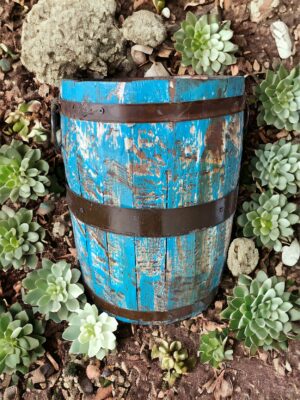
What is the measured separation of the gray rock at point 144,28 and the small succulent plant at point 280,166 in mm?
688

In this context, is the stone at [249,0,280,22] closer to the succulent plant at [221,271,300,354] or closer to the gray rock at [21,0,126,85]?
the gray rock at [21,0,126,85]

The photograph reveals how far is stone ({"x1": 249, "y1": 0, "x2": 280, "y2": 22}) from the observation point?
5.57 feet

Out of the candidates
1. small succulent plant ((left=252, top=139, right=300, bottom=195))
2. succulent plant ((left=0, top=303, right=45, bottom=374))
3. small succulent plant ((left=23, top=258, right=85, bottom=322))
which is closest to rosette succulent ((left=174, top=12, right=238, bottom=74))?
small succulent plant ((left=252, top=139, right=300, bottom=195))

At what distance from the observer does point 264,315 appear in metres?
1.63

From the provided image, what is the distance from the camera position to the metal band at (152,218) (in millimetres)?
1418

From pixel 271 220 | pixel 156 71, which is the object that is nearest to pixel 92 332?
pixel 271 220

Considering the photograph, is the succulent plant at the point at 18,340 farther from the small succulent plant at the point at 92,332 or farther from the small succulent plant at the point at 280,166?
the small succulent plant at the point at 280,166

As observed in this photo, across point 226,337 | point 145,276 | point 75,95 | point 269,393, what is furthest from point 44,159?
point 269,393

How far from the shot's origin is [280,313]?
1631 millimetres

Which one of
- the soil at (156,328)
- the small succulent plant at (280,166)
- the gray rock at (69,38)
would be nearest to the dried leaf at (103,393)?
the soil at (156,328)

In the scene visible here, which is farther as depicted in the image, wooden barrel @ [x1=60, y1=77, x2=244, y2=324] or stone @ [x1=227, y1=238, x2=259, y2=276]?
stone @ [x1=227, y1=238, x2=259, y2=276]

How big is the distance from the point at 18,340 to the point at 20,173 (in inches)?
30.1

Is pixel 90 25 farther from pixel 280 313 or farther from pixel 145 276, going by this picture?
pixel 280 313

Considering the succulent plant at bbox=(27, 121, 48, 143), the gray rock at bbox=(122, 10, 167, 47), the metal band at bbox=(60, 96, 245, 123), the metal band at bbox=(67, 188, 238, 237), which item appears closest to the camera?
the metal band at bbox=(60, 96, 245, 123)
